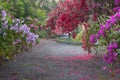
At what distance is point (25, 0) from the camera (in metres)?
20.4

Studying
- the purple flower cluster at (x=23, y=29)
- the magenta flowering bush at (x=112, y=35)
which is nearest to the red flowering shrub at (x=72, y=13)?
the purple flower cluster at (x=23, y=29)

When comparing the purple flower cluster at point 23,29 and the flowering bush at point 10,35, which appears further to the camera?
the purple flower cluster at point 23,29

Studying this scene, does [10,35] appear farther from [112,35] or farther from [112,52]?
[112,52]

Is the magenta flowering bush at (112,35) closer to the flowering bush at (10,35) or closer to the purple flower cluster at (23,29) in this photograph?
the flowering bush at (10,35)

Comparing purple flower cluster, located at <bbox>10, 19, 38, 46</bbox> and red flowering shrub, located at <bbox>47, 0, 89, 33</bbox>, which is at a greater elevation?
red flowering shrub, located at <bbox>47, 0, 89, 33</bbox>

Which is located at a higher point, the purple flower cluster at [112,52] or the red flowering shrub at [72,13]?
the red flowering shrub at [72,13]

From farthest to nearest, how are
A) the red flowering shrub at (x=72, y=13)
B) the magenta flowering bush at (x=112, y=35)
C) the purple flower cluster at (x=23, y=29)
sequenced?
the red flowering shrub at (x=72, y=13) → the purple flower cluster at (x=23, y=29) → the magenta flowering bush at (x=112, y=35)

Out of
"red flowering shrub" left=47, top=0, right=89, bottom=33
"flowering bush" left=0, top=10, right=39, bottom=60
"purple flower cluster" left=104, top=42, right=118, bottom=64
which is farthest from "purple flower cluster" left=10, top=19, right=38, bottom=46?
"purple flower cluster" left=104, top=42, right=118, bottom=64

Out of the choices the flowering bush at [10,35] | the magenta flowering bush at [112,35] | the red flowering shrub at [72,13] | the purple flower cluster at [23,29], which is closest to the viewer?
the magenta flowering bush at [112,35]

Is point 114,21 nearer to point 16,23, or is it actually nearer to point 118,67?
point 16,23

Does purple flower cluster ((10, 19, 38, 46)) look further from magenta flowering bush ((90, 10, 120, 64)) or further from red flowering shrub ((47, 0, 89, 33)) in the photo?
magenta flowering bush ((90, 10, 120, 64))

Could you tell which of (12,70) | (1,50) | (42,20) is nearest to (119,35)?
(1,50)

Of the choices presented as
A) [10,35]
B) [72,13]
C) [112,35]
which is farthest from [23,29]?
[72,13]

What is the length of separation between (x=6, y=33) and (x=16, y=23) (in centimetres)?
58
